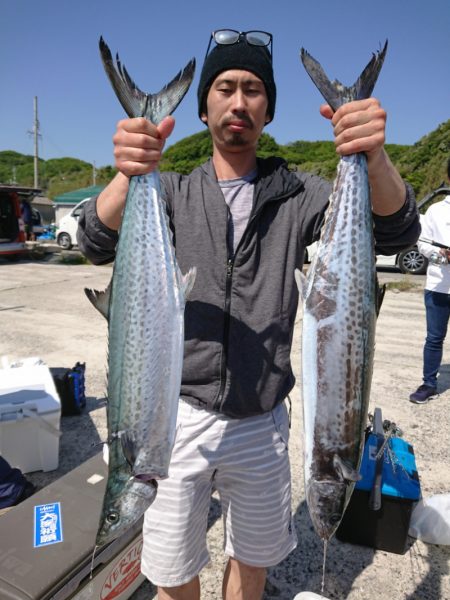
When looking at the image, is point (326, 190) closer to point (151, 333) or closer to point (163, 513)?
point (151, 333)

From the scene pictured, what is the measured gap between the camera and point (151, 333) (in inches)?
63.5

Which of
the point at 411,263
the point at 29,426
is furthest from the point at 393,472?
the point at 411,263

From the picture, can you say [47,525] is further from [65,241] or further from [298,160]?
[298,160]

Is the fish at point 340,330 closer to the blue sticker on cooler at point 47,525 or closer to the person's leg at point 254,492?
the person's leg at point 254,492

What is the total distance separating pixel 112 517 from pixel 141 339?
0.66 m

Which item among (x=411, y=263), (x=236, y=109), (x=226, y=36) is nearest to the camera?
(x=236, y=109)

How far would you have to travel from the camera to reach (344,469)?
5.14 feet

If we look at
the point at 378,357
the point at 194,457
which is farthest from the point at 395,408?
the point at 194,457

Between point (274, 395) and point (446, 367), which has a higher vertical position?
point (274, 395)

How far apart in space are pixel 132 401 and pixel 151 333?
0.83 ft

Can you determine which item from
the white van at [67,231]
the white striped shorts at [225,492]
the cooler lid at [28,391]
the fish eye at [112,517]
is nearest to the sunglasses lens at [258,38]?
the white striped shorts at [225,492]

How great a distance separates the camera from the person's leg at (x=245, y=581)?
82.7 inches

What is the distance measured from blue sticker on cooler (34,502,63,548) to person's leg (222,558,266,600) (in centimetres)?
87

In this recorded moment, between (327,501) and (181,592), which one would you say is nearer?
(327,501)
